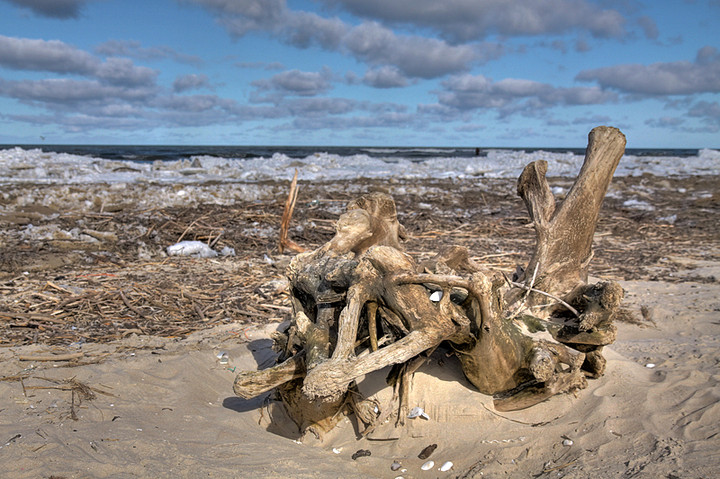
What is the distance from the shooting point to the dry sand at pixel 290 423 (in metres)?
2.43

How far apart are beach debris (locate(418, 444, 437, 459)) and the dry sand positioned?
3cm

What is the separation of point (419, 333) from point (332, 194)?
32.5ft

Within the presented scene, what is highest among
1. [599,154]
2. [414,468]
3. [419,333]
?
[599,154]

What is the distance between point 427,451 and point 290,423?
1.00 metres

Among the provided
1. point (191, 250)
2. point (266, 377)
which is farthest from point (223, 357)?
point (191, 250)

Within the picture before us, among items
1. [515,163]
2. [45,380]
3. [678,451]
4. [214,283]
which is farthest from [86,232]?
[515,163]

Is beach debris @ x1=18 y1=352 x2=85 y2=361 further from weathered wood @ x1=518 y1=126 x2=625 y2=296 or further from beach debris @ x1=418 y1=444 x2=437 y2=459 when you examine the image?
weathered wood @ x1=518 y1=126 x2=625 y2=296

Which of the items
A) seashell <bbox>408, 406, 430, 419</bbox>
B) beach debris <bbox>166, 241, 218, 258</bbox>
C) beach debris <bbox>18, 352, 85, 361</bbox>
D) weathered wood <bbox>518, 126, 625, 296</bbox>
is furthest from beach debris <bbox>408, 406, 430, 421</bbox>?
beach debris <bbox>166, 241, 218, 258</bbox>

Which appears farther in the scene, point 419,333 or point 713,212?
point 713,212

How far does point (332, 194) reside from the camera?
489 inches

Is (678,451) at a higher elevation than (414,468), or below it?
higher

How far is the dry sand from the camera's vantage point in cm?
243

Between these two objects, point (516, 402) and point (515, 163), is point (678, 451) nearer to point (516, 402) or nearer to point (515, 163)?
point (516, 402)

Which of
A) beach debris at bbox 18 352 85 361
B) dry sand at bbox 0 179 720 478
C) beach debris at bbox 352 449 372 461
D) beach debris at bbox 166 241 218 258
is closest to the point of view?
dry sand at bbox 0 179 720 478
